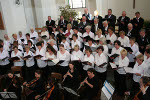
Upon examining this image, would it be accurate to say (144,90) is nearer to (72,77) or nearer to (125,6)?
(72,77)

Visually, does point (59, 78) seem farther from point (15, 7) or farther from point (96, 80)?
point (15, 7)

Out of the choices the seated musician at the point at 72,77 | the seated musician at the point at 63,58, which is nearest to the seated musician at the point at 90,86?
the seated musician at the point at 72,77

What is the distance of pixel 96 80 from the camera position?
4602 mm

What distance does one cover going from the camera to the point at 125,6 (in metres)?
12.6

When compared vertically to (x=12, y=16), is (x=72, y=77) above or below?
below

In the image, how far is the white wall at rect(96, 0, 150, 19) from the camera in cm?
1097

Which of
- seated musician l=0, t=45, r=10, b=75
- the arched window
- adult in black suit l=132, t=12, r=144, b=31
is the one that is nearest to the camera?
→ seated musician l=0, t=45, r=10, b=75

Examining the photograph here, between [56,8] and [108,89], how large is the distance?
39.9 feet

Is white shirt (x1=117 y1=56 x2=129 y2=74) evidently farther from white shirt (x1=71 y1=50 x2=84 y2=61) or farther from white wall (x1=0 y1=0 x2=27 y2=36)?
white wall (x1=0 y1=0 x2=27 y2=36)

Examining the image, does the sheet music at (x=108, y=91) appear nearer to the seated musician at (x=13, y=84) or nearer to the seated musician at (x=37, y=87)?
the seated musician at (x=37, y=87)

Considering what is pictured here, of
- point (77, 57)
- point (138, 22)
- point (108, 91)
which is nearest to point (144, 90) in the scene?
Answer: point (108, 91)

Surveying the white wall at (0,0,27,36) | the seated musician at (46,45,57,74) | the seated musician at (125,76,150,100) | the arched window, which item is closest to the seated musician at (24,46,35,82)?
the seated musician at (46,45,57,74)

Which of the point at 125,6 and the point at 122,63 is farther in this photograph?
the point at 125,6

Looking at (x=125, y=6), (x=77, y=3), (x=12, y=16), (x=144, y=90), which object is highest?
(x=77, y=3)
